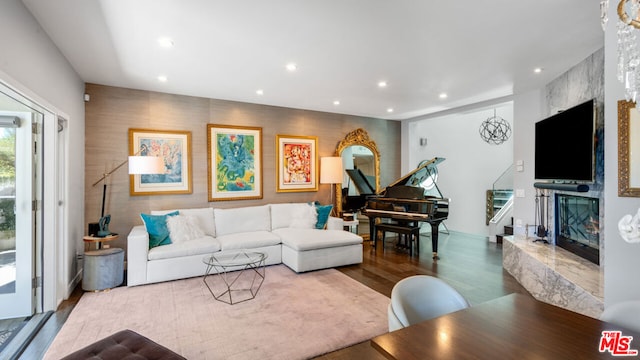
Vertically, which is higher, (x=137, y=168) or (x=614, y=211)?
(x=137, y=168)

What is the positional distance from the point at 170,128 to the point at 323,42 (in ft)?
10.1

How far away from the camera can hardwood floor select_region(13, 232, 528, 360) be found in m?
2.55

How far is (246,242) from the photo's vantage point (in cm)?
449

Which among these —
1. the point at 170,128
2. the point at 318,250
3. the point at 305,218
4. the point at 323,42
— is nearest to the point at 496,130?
the point at 305,218

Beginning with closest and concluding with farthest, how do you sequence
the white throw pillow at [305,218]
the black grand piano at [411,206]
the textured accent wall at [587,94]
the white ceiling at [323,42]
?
the white ceiling at [323,42] → the textured accent wall at [587,94] → the black grand piano at [411,206] → the white throw pillow at [305,218]

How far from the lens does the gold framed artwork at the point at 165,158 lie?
4688mm

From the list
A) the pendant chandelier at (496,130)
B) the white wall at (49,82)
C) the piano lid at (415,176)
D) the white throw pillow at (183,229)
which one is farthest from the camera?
the pendant chandelier at (496,130)

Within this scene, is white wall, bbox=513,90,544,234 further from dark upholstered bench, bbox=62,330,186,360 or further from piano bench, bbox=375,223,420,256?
dark upholstered bench, bbox=62,330,186,360

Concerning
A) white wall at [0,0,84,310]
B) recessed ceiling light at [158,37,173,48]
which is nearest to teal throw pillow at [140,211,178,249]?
white wall at [0,0,84,310]

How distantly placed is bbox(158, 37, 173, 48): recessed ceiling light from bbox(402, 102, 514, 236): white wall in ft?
18.9

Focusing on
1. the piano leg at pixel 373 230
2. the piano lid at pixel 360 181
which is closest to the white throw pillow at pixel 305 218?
the piano leg at pixel 373 230

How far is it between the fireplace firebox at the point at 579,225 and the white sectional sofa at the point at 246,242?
2.68 metres

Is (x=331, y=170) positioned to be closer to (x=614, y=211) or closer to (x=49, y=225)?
(x=49, y=225)

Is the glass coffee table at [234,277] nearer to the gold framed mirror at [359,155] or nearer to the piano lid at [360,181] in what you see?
the gold framed mirror at [359,155]
